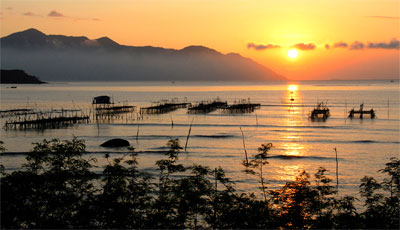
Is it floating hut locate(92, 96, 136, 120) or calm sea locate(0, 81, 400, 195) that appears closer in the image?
calm sea locate(0, 81, 400, 195)

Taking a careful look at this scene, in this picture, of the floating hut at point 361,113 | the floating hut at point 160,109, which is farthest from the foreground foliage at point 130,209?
the floating hut at point 160,109

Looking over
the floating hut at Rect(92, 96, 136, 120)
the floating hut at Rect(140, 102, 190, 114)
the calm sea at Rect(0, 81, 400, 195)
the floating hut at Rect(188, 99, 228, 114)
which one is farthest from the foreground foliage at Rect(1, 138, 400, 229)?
the floating hut at Rect(188, 99, 228, 114)

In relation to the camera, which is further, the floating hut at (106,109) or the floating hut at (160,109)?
the floating hut at (160,109)


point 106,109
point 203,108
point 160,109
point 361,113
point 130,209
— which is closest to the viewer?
point 130,209

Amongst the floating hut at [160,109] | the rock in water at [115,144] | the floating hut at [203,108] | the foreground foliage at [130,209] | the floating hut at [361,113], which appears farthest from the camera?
the floating hut at [160,109]

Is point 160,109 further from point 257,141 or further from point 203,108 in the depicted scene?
point 257,141

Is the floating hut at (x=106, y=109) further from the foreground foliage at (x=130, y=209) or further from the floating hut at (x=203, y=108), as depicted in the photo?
the foreground foliage at (x=130, y=209)

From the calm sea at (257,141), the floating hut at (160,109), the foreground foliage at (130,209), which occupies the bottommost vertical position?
the calm sea at (257,141)

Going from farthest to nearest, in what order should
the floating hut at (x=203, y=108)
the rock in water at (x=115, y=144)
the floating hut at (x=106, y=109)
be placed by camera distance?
the floating hut at (x=203, y=108) < the floating hut at (x=106, y=109) < the rock in water at (x=115, y=144)

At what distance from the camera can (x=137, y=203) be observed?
44.3 feet

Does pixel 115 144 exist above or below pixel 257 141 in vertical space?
above

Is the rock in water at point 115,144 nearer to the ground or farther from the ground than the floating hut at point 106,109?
nearer to the ground

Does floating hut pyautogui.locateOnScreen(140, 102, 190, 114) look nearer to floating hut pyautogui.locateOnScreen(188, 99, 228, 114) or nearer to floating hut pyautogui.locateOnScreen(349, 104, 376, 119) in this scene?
floating hut pyautogui.locateOnScreen(188, 99, 228, 114)

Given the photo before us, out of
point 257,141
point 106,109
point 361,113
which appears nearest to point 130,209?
point 257,141
